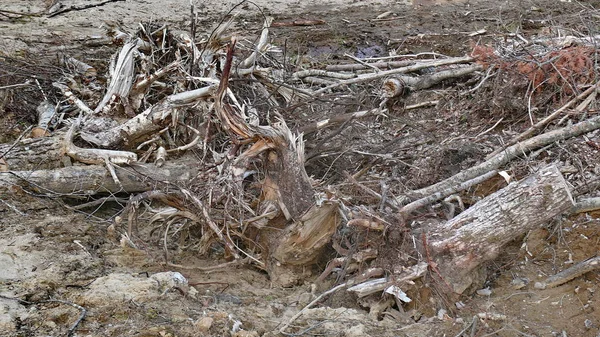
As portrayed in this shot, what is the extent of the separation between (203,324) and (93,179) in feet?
5.70

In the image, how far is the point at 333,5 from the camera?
8.99 metres

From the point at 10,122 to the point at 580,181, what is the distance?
453 cm

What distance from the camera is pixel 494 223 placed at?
3.27m

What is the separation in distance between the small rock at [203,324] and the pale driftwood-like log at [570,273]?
5.93ft

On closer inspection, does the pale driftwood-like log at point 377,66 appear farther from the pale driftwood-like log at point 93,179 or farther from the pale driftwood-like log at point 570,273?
the pale driftwood-like log at point 570,273

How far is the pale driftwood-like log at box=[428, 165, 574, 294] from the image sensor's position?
10.6ft

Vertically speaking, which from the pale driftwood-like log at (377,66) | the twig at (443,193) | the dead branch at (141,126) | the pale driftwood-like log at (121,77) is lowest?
A: the twig at (443,193)

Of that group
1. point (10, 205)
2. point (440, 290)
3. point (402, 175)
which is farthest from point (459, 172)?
point (10, 205)

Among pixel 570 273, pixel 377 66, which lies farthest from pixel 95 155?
pixel 570 273

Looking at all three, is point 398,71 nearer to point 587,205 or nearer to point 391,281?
point 587,205

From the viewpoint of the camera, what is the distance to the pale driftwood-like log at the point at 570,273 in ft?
10.8

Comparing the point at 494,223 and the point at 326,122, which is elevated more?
the point at 326,122

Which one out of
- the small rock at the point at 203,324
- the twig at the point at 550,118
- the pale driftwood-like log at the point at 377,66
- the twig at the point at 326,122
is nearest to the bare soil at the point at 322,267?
the small rock at the point at 203,324

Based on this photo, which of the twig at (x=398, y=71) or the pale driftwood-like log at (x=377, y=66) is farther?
the pale driftwood-like log at (x=377, y=66)
